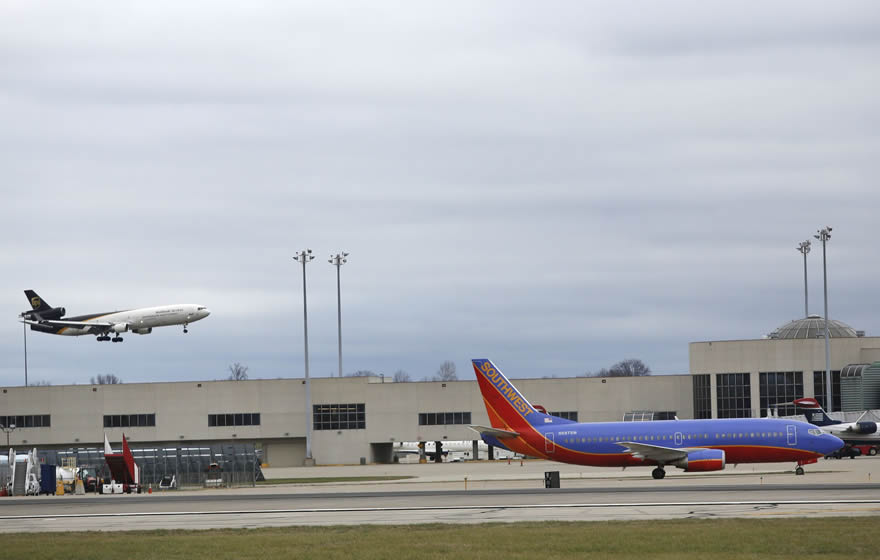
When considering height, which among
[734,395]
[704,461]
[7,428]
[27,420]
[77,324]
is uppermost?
[77,324]

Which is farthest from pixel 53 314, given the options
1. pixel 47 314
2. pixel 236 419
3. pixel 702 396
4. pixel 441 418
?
pixel 702 396

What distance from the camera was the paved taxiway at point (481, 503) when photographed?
4156 cm

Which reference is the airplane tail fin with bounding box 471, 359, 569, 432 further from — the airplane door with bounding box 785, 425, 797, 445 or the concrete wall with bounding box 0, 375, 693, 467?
the concrete wall with bounding box 0, 375, 693, 467

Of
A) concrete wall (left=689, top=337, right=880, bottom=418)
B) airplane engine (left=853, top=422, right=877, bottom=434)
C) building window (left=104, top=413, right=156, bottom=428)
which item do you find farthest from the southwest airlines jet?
building window (left=104, top=413, right=156, bottom=428)

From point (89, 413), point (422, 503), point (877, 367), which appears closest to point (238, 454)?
point (422, 503)

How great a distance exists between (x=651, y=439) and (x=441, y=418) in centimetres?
5784

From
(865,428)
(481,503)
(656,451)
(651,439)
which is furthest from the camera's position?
(865,428)

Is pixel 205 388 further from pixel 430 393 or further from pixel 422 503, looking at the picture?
pixel 422 503

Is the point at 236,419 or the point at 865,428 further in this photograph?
the point at 236,419

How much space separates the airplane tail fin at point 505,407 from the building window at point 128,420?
6840 centimetres

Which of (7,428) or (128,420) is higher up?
(128,420)

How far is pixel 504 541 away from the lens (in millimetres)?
33219

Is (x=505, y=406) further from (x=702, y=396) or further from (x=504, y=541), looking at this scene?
(x=702, y=396)

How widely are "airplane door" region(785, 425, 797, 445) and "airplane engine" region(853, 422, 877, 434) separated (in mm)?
32579
